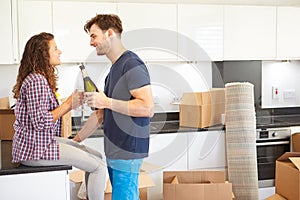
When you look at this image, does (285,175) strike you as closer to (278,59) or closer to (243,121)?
(243,121)

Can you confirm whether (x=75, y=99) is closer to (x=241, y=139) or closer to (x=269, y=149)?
(x=241, y=139)

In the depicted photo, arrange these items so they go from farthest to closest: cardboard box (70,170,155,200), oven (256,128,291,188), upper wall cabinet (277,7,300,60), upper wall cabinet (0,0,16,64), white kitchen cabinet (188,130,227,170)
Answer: upper wall cabinet (277,7,300,60)
oven (256,128,291,188)
white kitchen cabinet (188,130,227,170)
upper wall cabinet (0,0,16,64)
cardboard box (70,170,155,200)

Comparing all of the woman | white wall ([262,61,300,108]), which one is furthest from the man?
white wall ([262,61,300,108])

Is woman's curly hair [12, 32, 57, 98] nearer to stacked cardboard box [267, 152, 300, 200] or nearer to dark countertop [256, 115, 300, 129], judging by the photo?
stacked cardboard box [267, 152, 300, 200]

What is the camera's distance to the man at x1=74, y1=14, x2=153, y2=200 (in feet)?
5.87

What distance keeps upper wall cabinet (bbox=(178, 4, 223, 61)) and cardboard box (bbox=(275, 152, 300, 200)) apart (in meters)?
1.12

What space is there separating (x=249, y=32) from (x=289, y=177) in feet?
4.65

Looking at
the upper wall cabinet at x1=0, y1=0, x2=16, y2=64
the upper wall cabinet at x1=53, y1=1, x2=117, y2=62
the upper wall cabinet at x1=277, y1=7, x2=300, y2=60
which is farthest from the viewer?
the upper wall cabinet at x1=277, y1=7, x2=300, y2=60

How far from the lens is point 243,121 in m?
3.26

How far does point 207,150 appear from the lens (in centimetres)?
347

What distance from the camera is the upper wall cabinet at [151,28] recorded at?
3.29 meters

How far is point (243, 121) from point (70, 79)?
1586mm

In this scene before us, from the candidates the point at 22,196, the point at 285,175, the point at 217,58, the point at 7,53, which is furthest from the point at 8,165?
the point at 217,58

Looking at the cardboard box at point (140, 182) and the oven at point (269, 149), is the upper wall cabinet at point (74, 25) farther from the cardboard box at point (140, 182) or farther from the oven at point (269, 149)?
the oven at point (269, 149)
